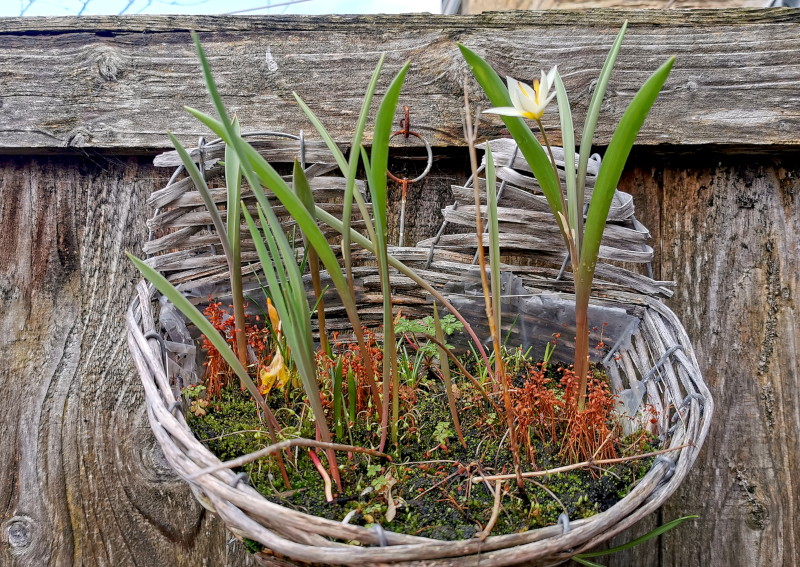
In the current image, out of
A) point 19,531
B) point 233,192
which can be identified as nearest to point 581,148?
point 233,192

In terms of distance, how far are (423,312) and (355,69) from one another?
0.46 metres

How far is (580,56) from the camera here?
1067mm

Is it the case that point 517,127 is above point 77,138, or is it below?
below

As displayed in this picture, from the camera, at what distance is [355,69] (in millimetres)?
1065

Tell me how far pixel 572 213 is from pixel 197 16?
0.79m

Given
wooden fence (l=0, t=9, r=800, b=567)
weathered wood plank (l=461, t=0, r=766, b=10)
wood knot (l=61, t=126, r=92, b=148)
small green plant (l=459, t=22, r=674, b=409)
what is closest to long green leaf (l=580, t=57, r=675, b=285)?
small green plant (l=459, t=22, r=674, b=409)

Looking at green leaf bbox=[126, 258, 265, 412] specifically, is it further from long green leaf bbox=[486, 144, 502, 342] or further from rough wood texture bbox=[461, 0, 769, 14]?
rough wood texture bbox=[461, 0, 769, 14]

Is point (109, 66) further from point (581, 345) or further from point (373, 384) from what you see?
point (581, 345)

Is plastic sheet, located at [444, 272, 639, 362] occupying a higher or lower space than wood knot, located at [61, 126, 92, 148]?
lower

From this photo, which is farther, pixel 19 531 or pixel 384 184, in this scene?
pixel 19 531

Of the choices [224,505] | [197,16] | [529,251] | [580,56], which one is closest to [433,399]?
[529,251]

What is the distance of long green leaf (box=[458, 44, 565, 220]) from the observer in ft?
2.04

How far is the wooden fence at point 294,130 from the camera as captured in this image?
104 cm

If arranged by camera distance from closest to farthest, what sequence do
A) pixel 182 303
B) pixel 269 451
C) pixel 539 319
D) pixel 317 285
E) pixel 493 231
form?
pixel 269 451, pixel 182 303, pixel 493 231, pixel 317 285, pixel 539 319
